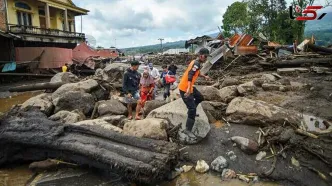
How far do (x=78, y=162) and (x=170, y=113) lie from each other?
209 centimetres

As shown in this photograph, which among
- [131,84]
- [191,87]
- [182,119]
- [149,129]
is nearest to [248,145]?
[182,119]

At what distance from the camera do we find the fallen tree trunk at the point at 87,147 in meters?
4.10

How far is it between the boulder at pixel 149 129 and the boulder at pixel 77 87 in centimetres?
400

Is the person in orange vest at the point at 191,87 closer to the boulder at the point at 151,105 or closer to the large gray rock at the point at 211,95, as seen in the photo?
the boulder at the point at 151,105

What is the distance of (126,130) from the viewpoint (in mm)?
5387

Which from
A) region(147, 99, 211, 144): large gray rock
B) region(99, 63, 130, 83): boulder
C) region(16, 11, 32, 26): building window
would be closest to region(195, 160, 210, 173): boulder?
region(147, 99, 211, 144): large gray rock

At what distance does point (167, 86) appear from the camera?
30.8ft

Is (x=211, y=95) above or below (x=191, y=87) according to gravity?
below

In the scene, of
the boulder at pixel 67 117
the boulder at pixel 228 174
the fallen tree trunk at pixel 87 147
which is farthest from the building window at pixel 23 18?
the boulder at pixel 228 174

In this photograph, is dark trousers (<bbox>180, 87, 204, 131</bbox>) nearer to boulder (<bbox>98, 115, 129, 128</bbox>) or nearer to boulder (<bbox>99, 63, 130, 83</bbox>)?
boulder (<bbox>98, 115, 129, 128</bbox>)

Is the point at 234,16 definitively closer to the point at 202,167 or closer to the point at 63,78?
the point at 63,78

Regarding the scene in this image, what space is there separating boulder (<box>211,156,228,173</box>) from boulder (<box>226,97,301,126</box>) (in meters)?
1.34

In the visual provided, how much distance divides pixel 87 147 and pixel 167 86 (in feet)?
17.0

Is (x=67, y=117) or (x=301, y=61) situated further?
(x=301, y=61)
